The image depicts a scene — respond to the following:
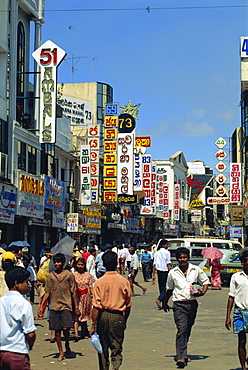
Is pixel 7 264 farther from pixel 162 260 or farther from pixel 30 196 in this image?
pixel 30 196

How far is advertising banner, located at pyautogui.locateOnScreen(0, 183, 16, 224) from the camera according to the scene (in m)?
28.5

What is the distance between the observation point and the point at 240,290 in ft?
28.6

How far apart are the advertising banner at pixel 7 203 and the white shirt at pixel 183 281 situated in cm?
1933

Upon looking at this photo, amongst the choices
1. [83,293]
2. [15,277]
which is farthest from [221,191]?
[15,277]

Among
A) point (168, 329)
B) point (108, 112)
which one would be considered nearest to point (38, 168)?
point (108, 112)

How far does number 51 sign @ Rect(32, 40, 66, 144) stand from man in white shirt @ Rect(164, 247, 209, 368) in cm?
2137

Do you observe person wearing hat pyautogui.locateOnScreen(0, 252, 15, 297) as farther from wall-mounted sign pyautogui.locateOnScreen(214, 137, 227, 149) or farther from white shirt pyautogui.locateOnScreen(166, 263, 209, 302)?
wall-mounted sign pyautogui.locateOnScreen(214, 137, 227, 149)

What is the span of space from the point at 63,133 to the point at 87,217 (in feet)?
26.4

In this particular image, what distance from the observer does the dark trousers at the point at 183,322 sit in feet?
31.3

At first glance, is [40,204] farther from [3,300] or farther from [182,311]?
[3,300]

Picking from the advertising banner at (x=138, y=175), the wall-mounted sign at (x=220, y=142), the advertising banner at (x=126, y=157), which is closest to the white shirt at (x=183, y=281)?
the advertising banner at (x=126, y=157)

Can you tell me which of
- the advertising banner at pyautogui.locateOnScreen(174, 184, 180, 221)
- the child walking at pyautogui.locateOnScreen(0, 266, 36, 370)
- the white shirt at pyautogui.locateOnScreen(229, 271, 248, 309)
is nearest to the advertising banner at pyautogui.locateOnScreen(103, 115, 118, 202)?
the white shirt at pyautogui.locateOnScreen(229, 271, 248, 309)

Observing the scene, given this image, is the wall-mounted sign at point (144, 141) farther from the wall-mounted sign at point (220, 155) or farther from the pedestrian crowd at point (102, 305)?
the pedestrian crowd at point (102, 305)

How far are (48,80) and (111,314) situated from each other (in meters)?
23.6
